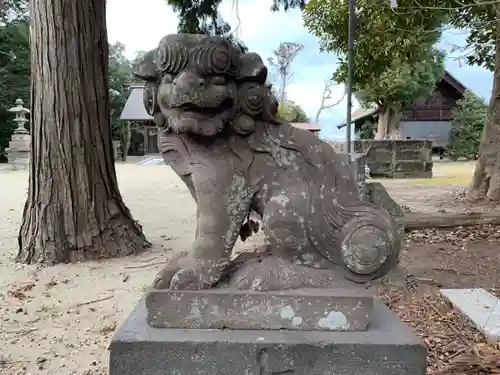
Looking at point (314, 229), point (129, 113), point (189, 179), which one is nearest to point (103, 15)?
point (189, 179)

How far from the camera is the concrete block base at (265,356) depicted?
147 centimetres

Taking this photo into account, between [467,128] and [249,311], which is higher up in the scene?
[467,128]

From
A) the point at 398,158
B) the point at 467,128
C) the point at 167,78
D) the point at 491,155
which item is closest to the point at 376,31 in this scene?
the point at 491,155

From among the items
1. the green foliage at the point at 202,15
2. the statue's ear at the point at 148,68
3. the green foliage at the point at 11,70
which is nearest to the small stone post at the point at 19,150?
the green foliage at the point at 11,70

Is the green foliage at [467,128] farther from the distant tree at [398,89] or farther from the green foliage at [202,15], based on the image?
the green foliage at [202,15]

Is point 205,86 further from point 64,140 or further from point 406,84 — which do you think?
point 406,84

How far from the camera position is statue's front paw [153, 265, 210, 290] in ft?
5.17

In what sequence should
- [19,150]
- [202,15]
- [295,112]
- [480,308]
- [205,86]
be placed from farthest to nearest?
[295,112]
[19,150]
[202,15]
[480,308]
[205,86]

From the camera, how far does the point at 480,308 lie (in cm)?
294

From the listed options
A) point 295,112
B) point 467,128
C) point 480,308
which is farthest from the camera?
point 295,112

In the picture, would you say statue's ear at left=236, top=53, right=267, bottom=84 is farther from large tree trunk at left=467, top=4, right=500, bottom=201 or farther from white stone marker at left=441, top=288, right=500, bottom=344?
large tree trunk at left=467, top=4, right=500, bottom=201

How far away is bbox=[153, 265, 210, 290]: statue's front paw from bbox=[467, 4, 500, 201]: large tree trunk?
6741mm

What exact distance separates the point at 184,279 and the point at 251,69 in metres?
0.73

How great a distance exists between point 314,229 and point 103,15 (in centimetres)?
355
